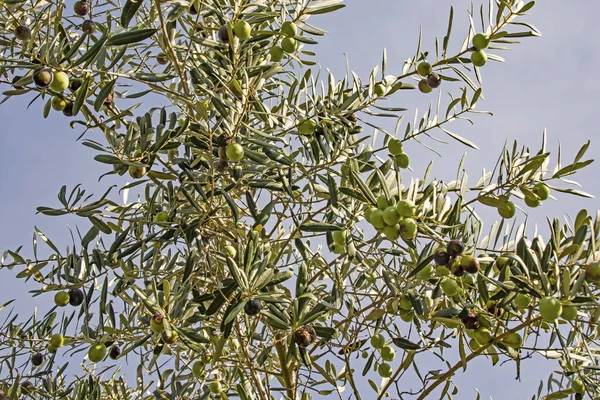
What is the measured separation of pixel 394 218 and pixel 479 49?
1163 millimetres

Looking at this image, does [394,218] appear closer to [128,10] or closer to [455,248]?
[455,248]

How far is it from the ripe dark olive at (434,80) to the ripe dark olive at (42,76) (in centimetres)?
177

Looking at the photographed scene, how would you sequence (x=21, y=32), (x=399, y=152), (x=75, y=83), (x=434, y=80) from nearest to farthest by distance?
(x=399, y=152)
(x=75, y=83)
(x=434, y=80)
(x=21, y=32)

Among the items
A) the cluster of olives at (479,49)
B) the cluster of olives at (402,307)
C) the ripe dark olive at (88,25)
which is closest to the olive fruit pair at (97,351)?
the cluster of olives at (402,307)

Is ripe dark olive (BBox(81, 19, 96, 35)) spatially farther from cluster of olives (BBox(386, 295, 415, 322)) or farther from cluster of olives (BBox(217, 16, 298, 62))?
cluster of olives (BBox(386, 295, 415, 322))

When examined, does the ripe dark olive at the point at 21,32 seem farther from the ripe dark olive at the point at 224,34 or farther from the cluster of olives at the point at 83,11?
the ripe dark olive at the point at 224,34

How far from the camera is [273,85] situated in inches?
136

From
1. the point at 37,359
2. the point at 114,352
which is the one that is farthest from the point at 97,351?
the point at 37,359

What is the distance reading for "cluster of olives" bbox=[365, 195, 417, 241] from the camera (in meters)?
2.09

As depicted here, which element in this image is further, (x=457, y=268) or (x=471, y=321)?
(x=471, y=321)

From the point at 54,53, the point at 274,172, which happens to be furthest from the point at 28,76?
the point at 274,172

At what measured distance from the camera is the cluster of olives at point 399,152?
2.68 m

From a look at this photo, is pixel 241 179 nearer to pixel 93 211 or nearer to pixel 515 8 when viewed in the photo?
pixel 93 211

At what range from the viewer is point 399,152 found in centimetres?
270
